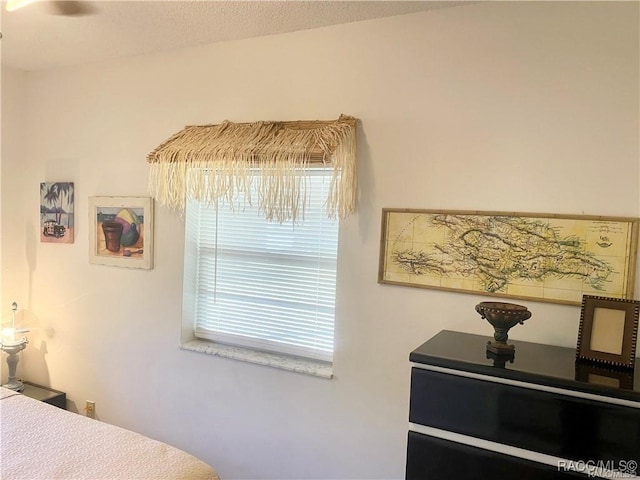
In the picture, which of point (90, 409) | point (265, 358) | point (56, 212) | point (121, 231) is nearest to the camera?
point (265, 358)

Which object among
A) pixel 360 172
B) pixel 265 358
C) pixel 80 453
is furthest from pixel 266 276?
pixel 80 453

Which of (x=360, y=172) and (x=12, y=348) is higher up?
(x=360, y=172)

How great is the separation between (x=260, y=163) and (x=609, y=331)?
1634mm

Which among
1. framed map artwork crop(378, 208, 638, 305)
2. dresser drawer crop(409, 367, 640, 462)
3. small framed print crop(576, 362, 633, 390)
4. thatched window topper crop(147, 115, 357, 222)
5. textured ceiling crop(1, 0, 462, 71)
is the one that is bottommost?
dresser drawer crop(409, 367, 640, 462)

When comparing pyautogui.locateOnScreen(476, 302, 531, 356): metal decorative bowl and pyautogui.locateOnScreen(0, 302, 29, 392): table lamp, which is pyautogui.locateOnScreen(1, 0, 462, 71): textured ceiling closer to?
pyautogui.locateOnScreen(476, 302, 531, 356): metal decorative bowl

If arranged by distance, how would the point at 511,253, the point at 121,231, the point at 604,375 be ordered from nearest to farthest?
the point at 604,375 < the point at 511,253 < the point at 121,231

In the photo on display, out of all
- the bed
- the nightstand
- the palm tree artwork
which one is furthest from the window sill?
the palm tree artwork

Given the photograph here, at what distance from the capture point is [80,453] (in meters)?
1.76

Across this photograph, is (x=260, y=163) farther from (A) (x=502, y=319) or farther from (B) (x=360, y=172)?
(A) (x=502, y=319)

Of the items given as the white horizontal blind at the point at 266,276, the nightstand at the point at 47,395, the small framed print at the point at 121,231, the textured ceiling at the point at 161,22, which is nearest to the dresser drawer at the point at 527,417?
the white horizontal blind at the point at 266,276

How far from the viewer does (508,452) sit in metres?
1.53

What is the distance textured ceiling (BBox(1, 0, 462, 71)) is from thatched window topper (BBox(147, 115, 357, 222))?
475 millimetres

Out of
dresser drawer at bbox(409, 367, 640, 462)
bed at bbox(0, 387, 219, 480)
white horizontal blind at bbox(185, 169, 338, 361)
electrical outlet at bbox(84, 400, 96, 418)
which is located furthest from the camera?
electrical outlet at bbox(84, 400, 96, 418)

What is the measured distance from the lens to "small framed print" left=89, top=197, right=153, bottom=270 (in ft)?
9.32
